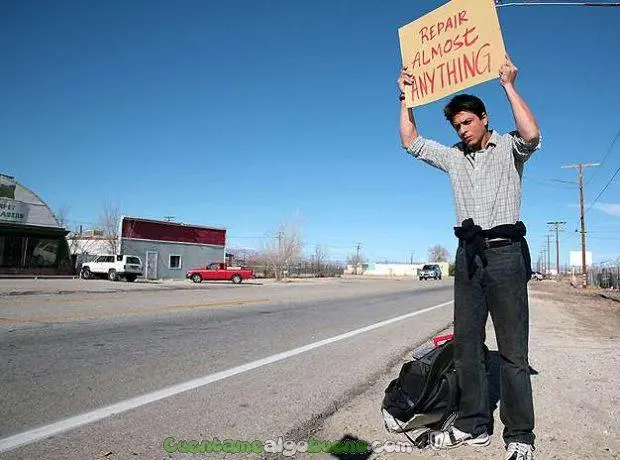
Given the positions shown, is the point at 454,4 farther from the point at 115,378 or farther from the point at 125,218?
the point at 125,218

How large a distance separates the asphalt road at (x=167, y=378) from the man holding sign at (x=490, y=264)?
3.89 ft

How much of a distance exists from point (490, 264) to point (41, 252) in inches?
1590

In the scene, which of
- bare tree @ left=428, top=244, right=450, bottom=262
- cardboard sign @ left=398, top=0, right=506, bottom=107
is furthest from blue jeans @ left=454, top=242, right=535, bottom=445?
bare tree @ left=428, top=244, right=450, bottom=262

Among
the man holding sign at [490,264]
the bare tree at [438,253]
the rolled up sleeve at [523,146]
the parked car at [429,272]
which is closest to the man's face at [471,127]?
the man holding sign at [490,264]

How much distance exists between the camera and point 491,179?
3166 mm

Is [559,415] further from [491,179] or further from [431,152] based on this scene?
[431,152]

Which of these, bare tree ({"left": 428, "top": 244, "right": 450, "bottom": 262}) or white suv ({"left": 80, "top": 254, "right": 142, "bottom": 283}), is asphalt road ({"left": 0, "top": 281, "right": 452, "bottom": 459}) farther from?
bare tree ({"left": 428, "top": 244, "right": 450, "bottom": 262})

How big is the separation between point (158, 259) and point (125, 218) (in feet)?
15.4

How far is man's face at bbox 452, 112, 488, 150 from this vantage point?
3.24 metres

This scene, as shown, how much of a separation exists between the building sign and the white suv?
5.88 m

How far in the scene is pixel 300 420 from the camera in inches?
147

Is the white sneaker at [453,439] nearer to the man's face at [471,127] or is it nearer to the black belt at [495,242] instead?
the black belt at [495,242]

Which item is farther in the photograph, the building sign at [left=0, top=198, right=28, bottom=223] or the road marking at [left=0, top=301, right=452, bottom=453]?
the building sign at [left=0, top=198, right=28, bottom=223]

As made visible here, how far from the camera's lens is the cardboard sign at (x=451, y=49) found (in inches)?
130
